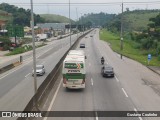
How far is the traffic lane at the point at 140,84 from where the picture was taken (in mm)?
27062

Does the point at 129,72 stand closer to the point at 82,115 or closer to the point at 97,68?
the point at 97,68

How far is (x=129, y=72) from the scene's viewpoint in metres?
43.9

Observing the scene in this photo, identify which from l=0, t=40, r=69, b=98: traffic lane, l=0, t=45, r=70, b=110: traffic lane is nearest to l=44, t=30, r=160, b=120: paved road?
l=0, t=45, r=70, b=110: traffic lane

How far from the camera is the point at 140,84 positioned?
35500mm

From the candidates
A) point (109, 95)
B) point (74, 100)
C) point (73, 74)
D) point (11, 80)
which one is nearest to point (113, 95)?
point (109, 95)

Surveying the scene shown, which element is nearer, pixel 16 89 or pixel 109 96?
pixel 109 96

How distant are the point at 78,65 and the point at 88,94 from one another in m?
2.87

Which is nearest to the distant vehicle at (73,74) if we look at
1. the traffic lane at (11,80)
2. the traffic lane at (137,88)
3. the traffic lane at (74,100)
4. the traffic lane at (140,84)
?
the traffic lane at (74,100)

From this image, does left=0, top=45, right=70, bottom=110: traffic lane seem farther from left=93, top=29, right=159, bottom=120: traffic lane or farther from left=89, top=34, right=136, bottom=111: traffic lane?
left=93, top=29, right=159, bottom=120: traffic lane

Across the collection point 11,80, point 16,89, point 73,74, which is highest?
point 73,74

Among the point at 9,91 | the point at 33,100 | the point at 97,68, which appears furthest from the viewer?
the point at 97,68

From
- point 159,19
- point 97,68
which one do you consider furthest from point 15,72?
point 159,19

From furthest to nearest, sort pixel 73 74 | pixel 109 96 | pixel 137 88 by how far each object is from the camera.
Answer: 1. pixel 137 88
2. pixel 73 74
3. pixel 109 96

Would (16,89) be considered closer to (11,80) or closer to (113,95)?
(11,80)
